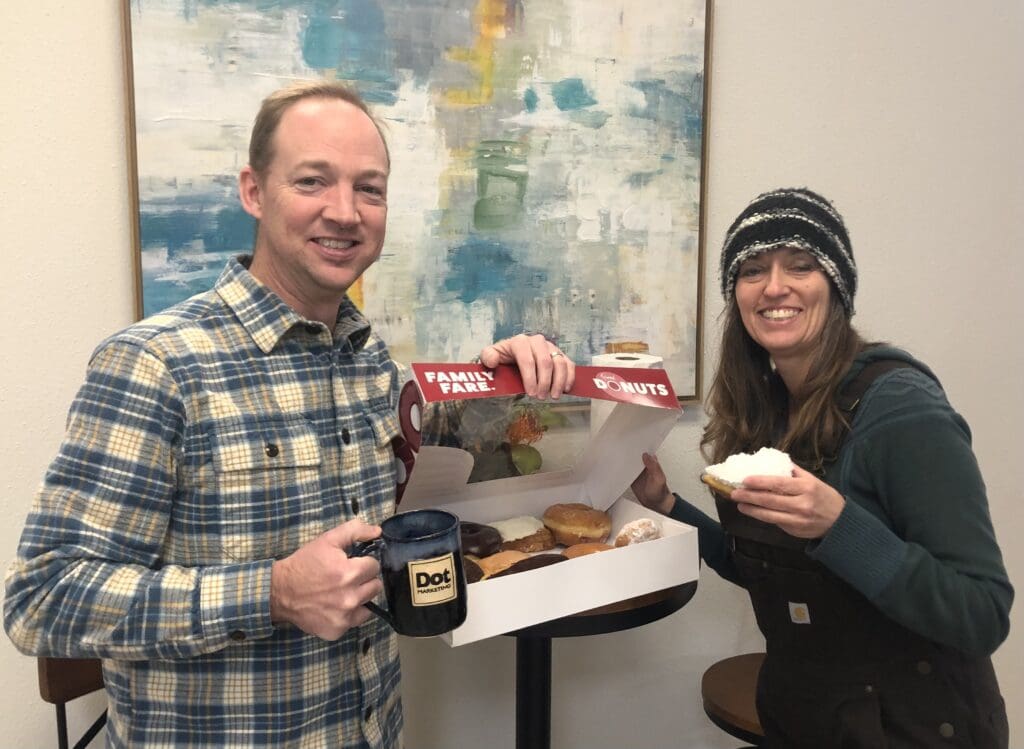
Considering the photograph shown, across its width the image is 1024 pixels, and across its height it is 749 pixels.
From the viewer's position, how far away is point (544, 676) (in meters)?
1.49

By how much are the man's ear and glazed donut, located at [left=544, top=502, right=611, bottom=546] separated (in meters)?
0.77

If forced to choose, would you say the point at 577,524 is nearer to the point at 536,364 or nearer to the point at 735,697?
the point at 536,364

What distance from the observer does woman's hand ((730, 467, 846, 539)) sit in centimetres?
105

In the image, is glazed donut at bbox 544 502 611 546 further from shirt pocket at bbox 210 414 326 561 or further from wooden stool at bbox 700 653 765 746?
wooden stool at bbox 700 653 765 746

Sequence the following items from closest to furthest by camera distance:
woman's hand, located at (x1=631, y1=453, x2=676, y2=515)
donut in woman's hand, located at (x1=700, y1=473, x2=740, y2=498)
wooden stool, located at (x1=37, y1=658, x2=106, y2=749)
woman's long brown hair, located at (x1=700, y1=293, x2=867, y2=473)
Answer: donut in woman's hand, located at (x1=700, y1=473, x2=740, y2=498)
woman's long brown hair, located at (x1=700, y1=293, x2=867, y2=473)
wooden stool, located at (x1=37, y1=658, x2=106, y2=749)
woman's hand, located at (x1=631, y1=453, x2=676, y2=515)

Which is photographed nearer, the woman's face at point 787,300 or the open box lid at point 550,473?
the open box lid at point 550,473

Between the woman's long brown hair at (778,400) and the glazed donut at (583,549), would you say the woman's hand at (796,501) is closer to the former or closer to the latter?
the woman's long brown hair at (778,400)

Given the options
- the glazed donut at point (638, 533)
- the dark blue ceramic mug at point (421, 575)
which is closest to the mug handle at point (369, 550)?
the dark blue ceramic mug at point (421, 575)

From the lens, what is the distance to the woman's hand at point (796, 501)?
1051 mm

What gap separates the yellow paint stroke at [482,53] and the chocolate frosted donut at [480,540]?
1.05 meters

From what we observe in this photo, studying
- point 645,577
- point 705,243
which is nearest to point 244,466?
point 645,577

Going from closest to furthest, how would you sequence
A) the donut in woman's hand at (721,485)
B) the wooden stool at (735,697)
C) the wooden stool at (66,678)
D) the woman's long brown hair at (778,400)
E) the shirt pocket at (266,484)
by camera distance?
the shirt pocket at (266,484) < the donut in woman's hand at (721,485) < the woman's long brown hair at (778,400) < the wooden stool at (66,678) < the wooden stool at (735,697)

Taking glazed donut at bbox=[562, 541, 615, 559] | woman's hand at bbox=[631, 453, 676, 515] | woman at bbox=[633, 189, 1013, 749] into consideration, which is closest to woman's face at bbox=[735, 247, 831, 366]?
woman at bbox=[633, 189, 1013, 749]

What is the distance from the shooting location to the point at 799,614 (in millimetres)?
1255
